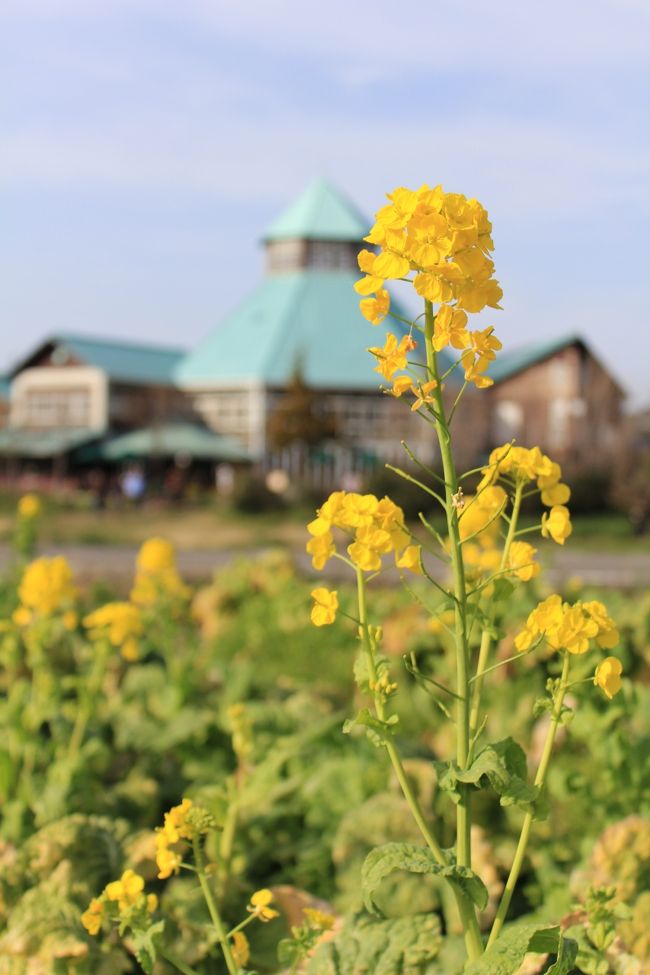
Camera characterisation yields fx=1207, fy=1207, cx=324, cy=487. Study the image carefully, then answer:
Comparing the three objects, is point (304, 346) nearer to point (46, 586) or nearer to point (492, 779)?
point (46, 586)

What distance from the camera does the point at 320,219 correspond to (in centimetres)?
4372

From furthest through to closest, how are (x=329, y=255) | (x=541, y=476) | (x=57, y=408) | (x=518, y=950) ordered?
(x=329, y=255) < (x=57, y=408) < (x=541, y=476) < (x=518, y=950)

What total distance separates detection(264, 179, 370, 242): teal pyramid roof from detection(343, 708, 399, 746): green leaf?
41362 mm

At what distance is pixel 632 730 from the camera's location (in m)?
4.02

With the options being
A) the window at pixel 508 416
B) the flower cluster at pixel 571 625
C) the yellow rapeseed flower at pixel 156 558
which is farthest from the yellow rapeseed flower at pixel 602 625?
the window at pixel 508 416

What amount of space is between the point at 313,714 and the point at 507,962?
2761 mm

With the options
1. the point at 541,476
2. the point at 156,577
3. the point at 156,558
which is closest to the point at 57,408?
the point at 156,558

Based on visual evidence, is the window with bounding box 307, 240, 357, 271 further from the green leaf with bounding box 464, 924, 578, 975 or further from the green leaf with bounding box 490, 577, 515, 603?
the green leaf with bounding box 464, 924, 578, 975

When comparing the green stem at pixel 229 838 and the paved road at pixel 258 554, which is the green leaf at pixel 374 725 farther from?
the paved road at pixel 258 554

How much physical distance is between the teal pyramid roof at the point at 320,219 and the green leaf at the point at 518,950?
136 ft

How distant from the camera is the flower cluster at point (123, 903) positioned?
7.04 ft

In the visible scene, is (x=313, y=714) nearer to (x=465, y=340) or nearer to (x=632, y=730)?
(x=632, y=730)

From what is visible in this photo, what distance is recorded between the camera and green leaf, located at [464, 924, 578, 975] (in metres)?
1.85

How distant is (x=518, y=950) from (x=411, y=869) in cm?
21
